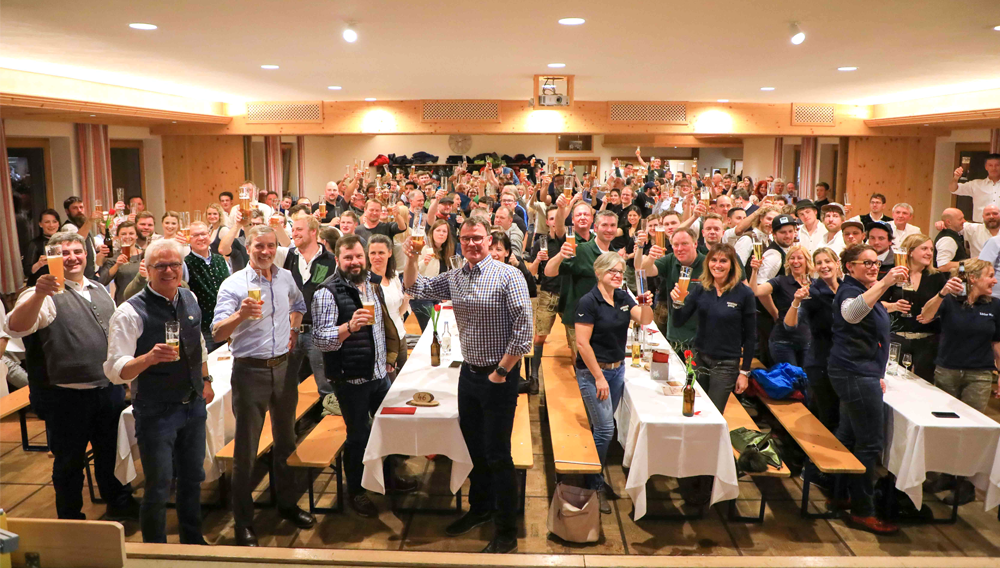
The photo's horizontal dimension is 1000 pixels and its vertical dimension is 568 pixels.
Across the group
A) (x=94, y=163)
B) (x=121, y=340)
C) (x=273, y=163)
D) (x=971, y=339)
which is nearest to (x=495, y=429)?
(x=121, y=340)

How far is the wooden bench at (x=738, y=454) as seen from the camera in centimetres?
411

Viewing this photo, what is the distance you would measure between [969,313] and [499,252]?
9.97ft

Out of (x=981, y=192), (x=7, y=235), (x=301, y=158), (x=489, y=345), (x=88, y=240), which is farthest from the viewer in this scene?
(x=301, y=158)

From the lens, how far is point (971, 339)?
4.53 metres

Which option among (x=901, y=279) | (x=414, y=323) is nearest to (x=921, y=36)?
(x=901, y=279)

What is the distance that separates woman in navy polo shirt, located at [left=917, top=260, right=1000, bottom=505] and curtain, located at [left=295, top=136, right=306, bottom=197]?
Answer: 44.8 ft

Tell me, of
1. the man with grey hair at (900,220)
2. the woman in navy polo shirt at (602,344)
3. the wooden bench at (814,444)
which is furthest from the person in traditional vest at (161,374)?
the man with grey hair at (900,220)

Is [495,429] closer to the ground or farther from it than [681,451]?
farther from it

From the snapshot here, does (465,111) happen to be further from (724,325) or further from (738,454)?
(738,454)

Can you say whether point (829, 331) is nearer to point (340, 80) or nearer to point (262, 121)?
point (340, 80)

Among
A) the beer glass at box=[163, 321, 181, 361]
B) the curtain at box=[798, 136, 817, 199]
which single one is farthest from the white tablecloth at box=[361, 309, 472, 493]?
the curtain at box=[798, 136, 817, 199]

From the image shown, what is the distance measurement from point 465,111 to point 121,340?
810cm

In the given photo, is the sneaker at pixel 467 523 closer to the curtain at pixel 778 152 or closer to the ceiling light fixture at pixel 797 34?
the ceiling light fixture at pixel 797 34

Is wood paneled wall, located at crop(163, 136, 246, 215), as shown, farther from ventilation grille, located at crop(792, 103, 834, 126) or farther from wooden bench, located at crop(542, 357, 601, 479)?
ventilation grille, located at crop(792, 103, 834, 126)
